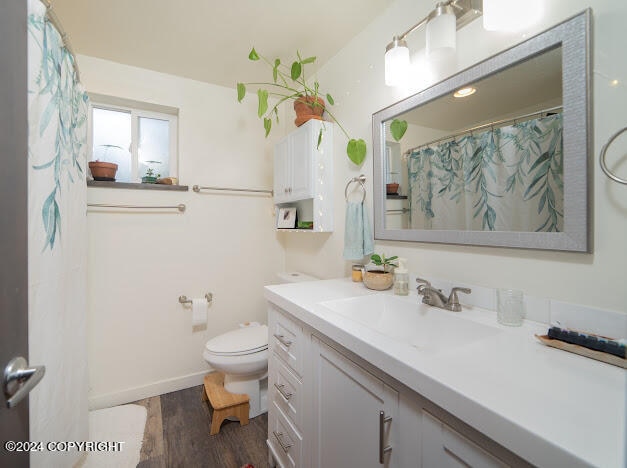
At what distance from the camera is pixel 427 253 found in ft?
4.13

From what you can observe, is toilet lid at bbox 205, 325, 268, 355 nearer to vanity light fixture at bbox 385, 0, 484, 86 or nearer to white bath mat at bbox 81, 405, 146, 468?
white bath mat at bbox 81, 405, 146, 468

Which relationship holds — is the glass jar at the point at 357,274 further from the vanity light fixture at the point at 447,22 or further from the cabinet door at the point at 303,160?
the vanity light fixture at the point at 447,22

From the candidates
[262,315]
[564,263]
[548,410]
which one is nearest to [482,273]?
[564,263]

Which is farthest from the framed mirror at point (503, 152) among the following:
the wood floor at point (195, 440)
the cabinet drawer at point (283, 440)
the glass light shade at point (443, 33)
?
the wood floor at point (195, 440)

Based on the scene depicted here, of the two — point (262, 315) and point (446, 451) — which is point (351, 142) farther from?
point (262, 315)

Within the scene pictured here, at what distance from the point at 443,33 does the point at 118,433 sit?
8.54 ft

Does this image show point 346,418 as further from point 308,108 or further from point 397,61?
point 308,108

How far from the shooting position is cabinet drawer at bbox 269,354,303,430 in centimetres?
115

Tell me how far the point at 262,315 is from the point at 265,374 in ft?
2.12

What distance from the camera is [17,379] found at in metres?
0.53


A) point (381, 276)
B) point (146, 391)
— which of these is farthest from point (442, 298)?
point (146, 391)

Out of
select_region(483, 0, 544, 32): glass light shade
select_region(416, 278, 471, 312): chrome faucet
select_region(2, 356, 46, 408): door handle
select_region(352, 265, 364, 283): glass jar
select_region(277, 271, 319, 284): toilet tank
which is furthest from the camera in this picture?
select_region(277, 271, 319, 284): toilet tank

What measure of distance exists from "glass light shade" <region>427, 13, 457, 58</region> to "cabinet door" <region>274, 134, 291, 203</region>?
116 centimetres

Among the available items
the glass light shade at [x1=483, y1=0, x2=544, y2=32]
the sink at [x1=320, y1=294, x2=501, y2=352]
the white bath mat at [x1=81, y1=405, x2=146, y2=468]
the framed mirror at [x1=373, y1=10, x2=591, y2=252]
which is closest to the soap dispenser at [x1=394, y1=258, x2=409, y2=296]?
the sink at [x1=320, y1=294, x2=501, y2=352]
